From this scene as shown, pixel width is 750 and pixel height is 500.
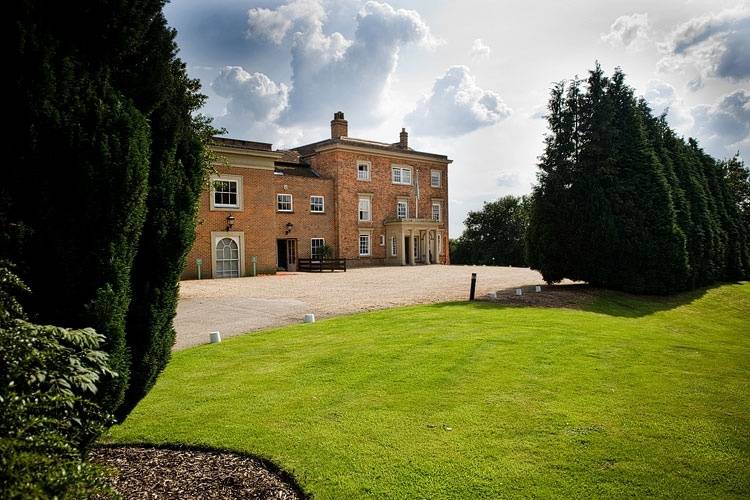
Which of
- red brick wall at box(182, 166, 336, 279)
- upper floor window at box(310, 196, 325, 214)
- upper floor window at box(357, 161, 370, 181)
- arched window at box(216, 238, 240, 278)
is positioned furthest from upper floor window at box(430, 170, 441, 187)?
arched window at box(216, 238, 240, 278)

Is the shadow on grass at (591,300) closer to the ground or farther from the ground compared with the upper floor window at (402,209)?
closer to the ground

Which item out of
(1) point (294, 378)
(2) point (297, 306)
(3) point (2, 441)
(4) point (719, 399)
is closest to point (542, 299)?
(2) point (297, 306)

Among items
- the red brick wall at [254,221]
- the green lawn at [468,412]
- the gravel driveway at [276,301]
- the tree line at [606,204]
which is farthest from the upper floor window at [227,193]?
the green lawn at [468,412]

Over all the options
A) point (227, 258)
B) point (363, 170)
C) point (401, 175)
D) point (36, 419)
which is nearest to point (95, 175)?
point (36, 419)

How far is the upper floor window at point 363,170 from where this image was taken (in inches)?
1567

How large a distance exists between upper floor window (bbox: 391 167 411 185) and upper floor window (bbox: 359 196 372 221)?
364 centimetres

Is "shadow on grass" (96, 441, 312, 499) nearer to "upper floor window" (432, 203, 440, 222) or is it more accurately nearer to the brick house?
the brick house

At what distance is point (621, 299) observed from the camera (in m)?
19.2

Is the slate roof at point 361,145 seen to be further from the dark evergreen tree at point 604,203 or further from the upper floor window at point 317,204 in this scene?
the dark evergreen tree at point 604,203

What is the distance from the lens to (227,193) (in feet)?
92.4

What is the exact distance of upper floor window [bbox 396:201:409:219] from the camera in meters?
42.8

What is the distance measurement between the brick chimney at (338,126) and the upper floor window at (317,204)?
723 cm

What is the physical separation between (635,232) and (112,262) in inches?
843

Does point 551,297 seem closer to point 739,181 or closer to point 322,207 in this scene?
point 322,207
